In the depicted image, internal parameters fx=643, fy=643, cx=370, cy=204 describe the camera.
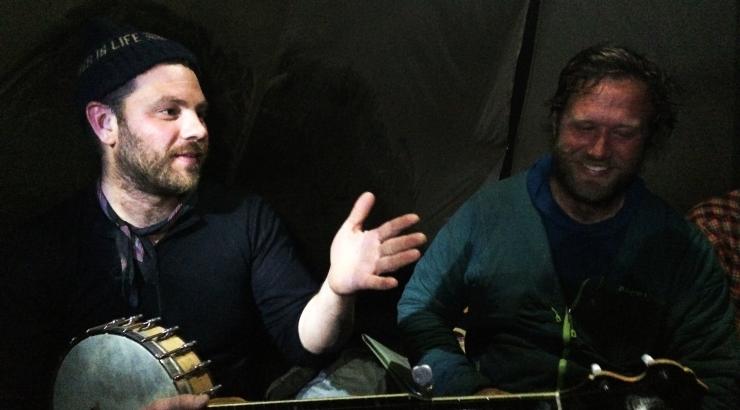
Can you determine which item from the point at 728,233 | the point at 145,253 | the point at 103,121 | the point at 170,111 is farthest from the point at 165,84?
the point at 728,233

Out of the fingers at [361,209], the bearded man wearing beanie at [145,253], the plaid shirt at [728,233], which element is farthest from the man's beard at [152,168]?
the plaid shirt at [728,233]

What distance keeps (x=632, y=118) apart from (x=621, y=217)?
0.33 metres

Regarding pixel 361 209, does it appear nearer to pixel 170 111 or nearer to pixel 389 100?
pixel 170 111

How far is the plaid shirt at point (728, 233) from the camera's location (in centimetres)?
239

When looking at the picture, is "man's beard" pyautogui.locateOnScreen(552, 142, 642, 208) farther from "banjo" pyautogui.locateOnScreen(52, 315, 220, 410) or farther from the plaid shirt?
"banjo" pyautogui.locateOnScreen(52, 315, 220, 410)

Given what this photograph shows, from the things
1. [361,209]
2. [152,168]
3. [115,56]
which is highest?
[115,56]

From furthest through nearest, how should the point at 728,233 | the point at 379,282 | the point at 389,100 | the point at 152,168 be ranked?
the point at 389,100
the point at 728,233
the point at 152,168
the point at 379,282

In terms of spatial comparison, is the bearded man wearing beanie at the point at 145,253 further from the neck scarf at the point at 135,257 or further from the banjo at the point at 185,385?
the banjo at the point at 185,385

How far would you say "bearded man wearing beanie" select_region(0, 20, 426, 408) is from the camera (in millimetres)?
2045

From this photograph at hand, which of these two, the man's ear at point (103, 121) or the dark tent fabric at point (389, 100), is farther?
the dark tent fabric at point (389, 100)

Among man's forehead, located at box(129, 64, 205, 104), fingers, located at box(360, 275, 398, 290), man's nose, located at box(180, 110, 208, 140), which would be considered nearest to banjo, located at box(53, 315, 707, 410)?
fingers, located at box(360, 275, 398, 290)

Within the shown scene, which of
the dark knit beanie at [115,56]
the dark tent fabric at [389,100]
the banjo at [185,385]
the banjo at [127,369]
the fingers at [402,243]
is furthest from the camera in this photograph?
the dark tent fabric at [389,100]

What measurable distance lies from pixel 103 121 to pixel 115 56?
226mm

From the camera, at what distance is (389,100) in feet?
9.12
